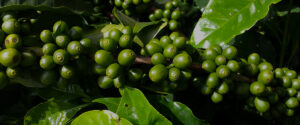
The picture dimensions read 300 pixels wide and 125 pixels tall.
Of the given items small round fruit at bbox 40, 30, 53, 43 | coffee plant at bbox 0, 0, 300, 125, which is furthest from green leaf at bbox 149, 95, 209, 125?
small round fruit at bbox 40, 30, 53, 43

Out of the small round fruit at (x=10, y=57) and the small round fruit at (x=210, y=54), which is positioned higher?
the small round fruit at (x=10, y=57)

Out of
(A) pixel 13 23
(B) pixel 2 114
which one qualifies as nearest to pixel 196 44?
(A) pixel 13 23

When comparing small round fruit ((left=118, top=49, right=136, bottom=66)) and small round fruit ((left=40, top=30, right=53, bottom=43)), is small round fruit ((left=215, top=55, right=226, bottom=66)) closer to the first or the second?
small round fruit ((left=118, top=49, right=136, bottom=66))

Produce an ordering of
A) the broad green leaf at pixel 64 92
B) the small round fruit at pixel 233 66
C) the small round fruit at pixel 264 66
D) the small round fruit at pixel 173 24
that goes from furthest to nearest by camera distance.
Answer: the small round fruit at pixel 173 24 → the broad green leaf at pixel 64 92 → the small round fruit at pixel 264 66 → the small round fruit at pixel 233 66

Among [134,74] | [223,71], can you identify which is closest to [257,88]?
[223,71]

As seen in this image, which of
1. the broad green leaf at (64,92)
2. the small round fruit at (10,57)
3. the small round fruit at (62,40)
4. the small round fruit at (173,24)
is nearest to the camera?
the small round fruit at (10,57)

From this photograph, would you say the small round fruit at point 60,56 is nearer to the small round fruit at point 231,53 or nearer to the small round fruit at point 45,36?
the small round fruit at point 45,36

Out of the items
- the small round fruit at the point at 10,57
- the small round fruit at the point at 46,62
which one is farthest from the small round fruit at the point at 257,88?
the small round fruit at the point at 10,57

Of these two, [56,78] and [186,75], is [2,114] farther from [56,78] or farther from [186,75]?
[186,75]
